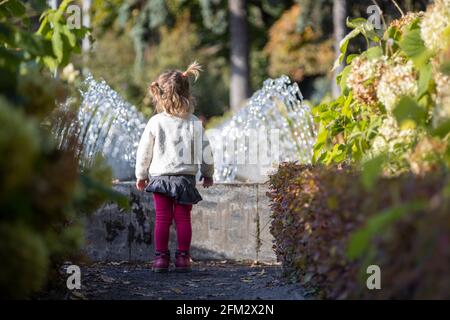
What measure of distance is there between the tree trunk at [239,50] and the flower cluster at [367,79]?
45.5 feet

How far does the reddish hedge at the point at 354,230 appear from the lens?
252 cm

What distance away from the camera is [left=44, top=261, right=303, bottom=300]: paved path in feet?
14.5

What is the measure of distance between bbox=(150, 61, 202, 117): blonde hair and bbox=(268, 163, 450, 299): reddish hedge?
121cm

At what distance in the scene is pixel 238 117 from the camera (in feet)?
28.5

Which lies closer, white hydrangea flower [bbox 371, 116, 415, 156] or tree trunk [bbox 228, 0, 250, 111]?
white hydrangea flower [bbox 371, 116, 415, 156]

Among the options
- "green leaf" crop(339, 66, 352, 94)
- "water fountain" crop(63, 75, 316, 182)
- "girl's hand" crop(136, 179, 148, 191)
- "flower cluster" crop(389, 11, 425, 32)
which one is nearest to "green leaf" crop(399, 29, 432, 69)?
"flower cluster" crop(389, 11, 425, 32)

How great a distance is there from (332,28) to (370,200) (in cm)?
1798

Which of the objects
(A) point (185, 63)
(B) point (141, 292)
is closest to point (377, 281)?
(B) point (141, 292)

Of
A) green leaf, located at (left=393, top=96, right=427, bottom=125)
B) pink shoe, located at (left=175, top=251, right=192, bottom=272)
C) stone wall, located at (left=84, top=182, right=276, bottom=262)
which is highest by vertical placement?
green leaf, located at (left=393, top=96, right=427, bottom=125)

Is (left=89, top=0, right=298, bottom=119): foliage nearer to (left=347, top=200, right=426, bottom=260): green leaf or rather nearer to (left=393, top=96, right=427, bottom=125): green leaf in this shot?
(left=393, top=96, right=427, bottom=125): green leaf

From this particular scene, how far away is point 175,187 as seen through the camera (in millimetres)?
5645

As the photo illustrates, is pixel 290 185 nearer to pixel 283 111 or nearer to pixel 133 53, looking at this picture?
pixel 283 111

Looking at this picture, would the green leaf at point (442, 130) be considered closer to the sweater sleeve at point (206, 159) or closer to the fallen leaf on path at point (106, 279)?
the fallen leaf on path at point (106, 279)

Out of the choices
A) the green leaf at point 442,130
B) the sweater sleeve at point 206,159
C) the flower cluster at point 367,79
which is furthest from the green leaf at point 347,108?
the green leaf at point 442,130
